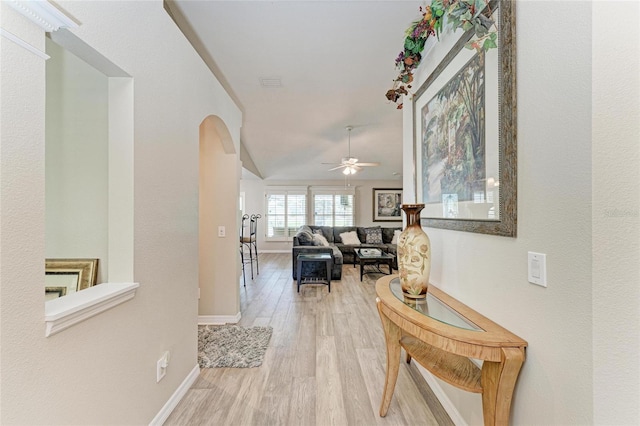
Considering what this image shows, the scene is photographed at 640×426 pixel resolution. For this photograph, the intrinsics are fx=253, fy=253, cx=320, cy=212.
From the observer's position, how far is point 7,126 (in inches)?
31.2

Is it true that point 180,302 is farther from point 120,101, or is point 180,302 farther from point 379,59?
point 379,59

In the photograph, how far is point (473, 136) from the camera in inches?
54.3

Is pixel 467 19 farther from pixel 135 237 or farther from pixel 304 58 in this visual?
pixel 135 237

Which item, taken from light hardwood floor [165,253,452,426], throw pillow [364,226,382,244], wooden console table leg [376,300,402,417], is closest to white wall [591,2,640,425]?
wooden console table leg [376,300,402,417]

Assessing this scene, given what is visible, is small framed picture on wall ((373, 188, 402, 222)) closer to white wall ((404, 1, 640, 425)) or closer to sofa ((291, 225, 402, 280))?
sofa ((291, 225, 402, 280))

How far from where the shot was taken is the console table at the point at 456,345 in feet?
3.41

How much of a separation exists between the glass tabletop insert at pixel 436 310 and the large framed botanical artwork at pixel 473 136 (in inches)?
18.0

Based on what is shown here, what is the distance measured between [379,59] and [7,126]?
2.76 metres

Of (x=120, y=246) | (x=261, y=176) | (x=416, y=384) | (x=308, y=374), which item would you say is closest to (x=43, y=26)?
(x=120, y=246)

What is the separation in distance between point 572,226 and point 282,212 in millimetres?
7746

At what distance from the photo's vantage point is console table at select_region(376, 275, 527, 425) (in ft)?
3.41

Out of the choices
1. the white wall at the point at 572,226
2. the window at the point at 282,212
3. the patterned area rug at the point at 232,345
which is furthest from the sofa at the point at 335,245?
the white wall at the point at 572,226

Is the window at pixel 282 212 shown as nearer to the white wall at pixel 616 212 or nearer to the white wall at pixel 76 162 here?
the white wall at pixel 76 162

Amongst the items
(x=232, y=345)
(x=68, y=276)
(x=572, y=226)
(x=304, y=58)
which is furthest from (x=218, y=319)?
(x=572, y=226)
